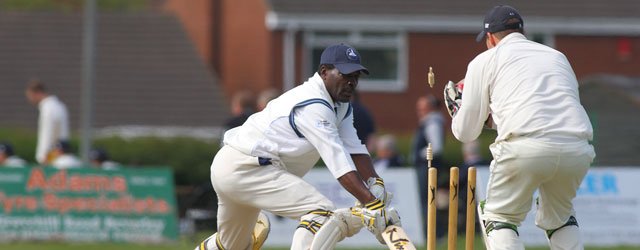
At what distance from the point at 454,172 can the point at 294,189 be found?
36.9 inches

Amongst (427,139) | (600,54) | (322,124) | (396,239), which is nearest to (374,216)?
(396,239)

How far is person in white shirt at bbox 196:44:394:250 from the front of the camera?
25.2 ft

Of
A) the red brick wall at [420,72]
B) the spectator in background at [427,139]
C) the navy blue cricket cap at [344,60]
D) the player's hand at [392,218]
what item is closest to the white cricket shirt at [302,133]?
the navy blue cricket cap at [344,60]

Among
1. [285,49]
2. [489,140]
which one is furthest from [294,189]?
[285,49]

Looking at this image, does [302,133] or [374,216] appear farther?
[302,133]

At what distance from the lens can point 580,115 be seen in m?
7.66

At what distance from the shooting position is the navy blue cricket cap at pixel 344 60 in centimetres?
786

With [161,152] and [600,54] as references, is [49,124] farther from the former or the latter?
[600,54]

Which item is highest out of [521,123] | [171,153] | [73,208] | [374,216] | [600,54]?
[521,123]

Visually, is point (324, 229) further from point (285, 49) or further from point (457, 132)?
point (285, 49)

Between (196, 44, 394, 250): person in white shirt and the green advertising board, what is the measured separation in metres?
5.76

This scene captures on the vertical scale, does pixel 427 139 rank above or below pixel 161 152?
above

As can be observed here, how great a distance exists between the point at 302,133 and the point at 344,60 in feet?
1.59

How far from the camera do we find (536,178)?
766 cm
